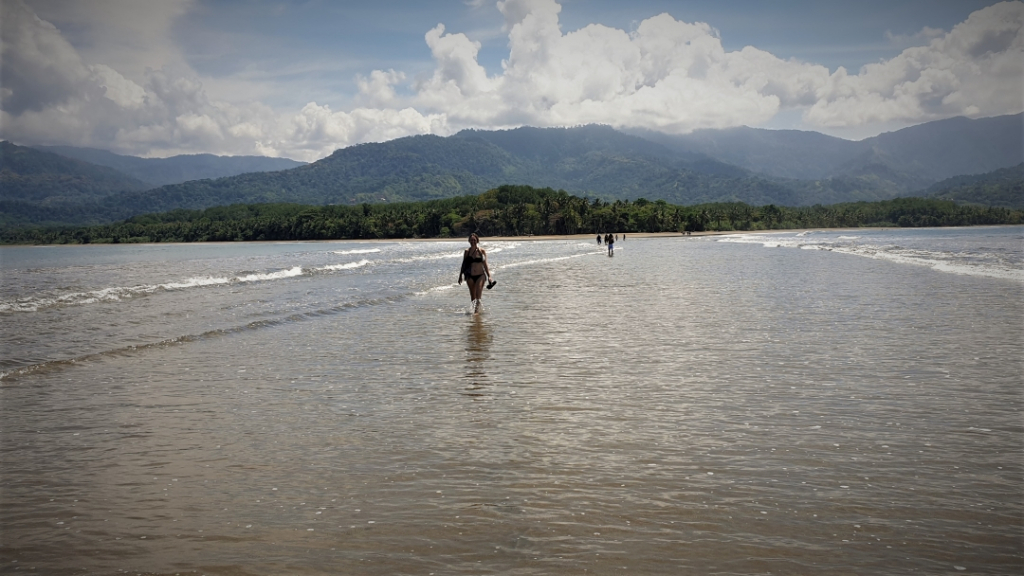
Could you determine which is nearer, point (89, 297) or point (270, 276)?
point (89, 297)

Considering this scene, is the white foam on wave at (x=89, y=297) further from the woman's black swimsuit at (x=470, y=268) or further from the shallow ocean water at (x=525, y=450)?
the woman's black swimsuit at (x=470, y=268)

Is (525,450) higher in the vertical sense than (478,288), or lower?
lower

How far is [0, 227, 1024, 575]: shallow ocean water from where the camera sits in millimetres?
5203

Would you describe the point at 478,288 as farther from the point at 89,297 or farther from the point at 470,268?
the point at 89,297

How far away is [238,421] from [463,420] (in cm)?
294

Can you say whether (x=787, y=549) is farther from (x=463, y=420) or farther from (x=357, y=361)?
(x=357, y=361)

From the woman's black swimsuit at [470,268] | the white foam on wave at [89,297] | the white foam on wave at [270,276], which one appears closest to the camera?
the woman's black swimsuit at [470,268]

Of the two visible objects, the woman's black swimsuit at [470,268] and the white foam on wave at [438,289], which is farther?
the white foam on wave at [438,289]

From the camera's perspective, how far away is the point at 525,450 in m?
7.37

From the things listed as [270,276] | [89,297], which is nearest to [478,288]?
[89,297]

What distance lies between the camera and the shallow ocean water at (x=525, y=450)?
520cm

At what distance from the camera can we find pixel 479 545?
17.1ft

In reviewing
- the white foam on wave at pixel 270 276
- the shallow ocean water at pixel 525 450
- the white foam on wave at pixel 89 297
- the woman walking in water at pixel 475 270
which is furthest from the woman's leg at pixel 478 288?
the white foam on wave at pixel 270 276

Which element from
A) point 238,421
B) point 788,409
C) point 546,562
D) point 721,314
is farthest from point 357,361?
point 721,314
